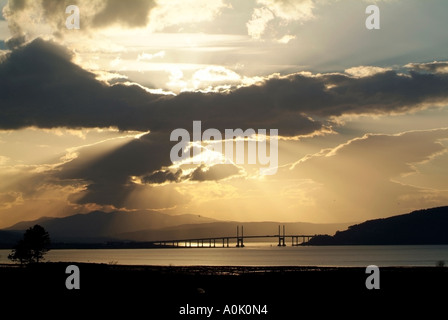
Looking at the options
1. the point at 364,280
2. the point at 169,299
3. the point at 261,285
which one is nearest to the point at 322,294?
the point at 261,285

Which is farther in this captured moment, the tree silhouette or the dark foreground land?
the tree silhouette

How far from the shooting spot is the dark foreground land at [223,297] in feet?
139

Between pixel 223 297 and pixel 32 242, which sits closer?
pixel 223 297

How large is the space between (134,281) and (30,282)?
36.3 ft

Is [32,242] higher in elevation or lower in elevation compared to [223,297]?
higher

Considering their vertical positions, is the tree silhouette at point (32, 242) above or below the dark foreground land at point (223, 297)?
above

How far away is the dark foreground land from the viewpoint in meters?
42.3

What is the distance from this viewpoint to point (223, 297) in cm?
5106

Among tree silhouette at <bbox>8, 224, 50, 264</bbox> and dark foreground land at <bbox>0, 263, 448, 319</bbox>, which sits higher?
tree silhouette at <bbox>8, 224, 50, 264</bbox>

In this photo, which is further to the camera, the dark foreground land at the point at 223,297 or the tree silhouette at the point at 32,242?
the tree silhouette at the point at 32,242
